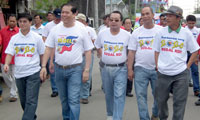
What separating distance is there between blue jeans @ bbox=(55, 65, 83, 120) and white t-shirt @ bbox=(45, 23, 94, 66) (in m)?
0.14

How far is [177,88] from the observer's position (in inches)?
167

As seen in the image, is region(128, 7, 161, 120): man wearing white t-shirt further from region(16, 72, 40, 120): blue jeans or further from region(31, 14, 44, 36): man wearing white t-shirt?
region(31, 14, 44, 36): man wearing white t-shirt

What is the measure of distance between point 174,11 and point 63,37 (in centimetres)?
177

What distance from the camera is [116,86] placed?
16.1ft

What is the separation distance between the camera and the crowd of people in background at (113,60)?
13.9 ft

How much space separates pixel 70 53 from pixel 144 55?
1256 mm

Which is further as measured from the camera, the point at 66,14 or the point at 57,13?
the point at 57,13

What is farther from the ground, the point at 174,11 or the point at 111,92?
the point at 174,11

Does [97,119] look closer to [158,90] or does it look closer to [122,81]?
[122,81]

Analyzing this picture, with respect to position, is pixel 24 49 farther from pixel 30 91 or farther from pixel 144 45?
pixel 144 45

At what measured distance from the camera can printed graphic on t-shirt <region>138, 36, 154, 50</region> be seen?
4758 mm

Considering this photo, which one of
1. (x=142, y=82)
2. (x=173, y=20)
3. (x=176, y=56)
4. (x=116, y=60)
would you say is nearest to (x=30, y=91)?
(x=116, y=60)

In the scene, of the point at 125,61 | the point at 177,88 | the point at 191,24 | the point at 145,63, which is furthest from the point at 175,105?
the point at 191,24

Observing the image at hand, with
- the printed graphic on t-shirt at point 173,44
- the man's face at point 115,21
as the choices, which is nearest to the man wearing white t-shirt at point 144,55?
the man's face at point 115,21
